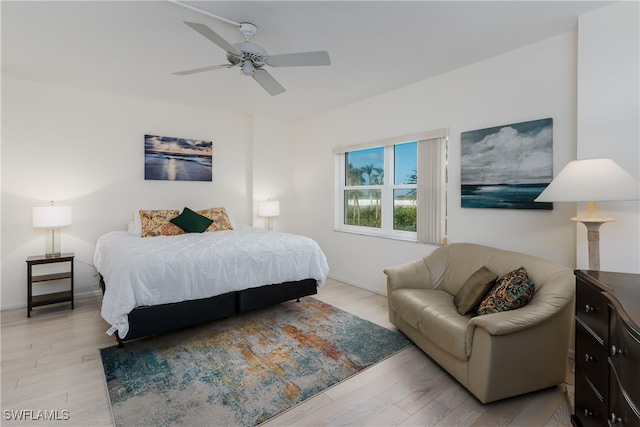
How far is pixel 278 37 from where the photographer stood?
2557 millimetres

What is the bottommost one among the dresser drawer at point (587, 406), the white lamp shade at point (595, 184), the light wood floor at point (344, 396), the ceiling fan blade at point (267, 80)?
the light wood floor at point (344, 396)

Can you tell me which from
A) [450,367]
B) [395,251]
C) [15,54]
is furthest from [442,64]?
[15,54]

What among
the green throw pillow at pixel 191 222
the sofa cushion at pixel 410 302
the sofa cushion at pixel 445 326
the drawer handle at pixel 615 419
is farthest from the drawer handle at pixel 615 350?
the green throw pillow at pixel 191 222

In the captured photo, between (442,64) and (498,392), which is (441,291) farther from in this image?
(442,64)

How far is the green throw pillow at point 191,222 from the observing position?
4.01 m

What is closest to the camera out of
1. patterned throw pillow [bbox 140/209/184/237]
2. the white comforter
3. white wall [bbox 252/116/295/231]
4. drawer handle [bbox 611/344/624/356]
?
drawer handle [bbox 611/344/624/356]

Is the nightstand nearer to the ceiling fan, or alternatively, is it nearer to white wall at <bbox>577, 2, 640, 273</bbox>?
the ceiling fan

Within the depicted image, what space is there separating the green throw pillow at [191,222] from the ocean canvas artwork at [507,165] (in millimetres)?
3176

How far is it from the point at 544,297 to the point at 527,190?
1.09 metres

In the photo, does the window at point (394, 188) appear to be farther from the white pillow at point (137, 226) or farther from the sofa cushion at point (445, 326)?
the white pillow at point (137, 226)

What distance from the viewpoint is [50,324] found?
310cm

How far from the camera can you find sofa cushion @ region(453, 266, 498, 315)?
7.64 ft

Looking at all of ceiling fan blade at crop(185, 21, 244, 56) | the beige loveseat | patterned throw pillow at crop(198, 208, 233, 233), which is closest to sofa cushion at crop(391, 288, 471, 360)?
the beige loveseat

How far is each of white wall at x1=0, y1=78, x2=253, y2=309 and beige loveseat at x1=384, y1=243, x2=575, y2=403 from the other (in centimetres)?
386
